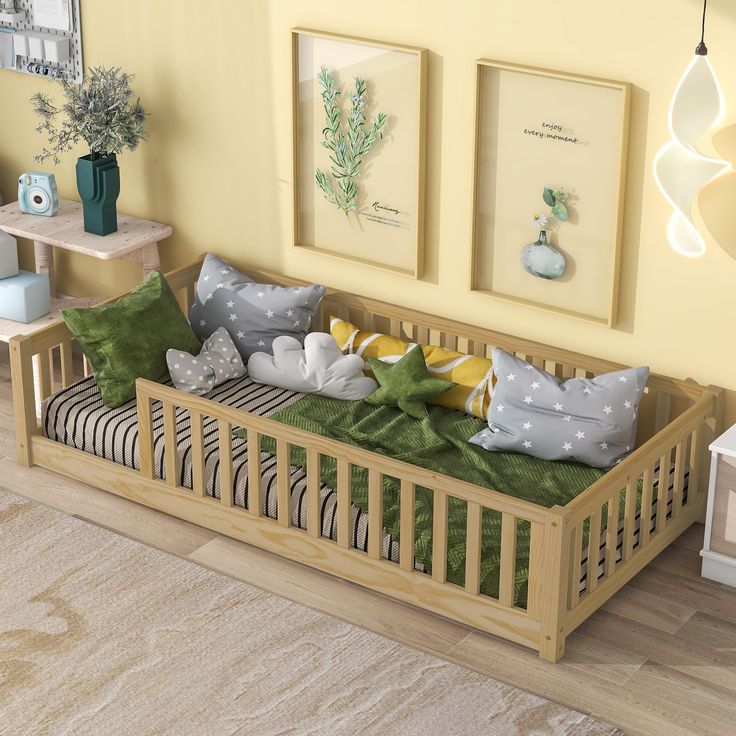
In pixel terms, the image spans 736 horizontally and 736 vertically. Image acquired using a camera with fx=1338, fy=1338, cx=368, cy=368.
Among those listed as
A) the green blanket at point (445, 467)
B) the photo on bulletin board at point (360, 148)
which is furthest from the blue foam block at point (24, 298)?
the green blanket at point (445, 467)

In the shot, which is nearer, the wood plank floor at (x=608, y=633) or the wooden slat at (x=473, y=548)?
the wood plank floor at (x=608, y=633)

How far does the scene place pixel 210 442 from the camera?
3590 mm

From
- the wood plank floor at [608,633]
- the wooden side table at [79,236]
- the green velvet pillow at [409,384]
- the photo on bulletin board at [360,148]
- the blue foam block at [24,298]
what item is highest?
Result: the photo on bulletin board at [360,148]

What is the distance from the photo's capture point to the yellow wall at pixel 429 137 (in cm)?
332

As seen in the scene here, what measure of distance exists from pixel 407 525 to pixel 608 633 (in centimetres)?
54

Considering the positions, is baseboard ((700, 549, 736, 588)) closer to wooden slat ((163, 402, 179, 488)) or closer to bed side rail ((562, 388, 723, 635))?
bed side rail ((562, 388, 723, 635))

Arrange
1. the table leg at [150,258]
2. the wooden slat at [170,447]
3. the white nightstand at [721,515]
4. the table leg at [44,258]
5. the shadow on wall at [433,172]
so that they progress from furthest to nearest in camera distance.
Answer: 1. the table leg at [44,258]
2. the table leg at [150,258]
3. the shadow on wall at [433,172]
4. the wooden slat at [170,447]
5. the white nightstand at [721,515]

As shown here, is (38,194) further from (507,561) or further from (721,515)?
(721,515)

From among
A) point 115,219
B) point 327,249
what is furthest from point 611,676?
point 115,219

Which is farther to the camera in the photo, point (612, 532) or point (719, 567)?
point (719, 567)

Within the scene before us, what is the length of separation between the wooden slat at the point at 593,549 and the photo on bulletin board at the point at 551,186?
68 cm

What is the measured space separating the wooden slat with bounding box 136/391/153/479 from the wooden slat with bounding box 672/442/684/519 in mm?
1384

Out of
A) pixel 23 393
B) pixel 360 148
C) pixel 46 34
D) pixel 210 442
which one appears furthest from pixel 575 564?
pixel 46 34

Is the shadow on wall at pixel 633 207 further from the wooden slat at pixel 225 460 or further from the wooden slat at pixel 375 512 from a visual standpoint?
the wooden slat at pixel 225 460
